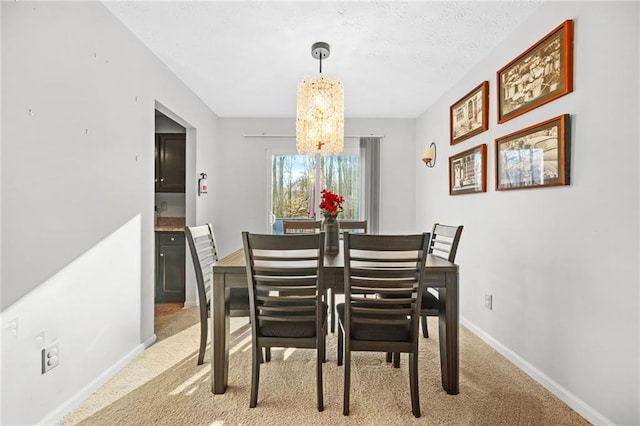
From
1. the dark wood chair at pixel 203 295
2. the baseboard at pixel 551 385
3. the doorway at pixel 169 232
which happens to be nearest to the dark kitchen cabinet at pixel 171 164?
the doorway at pixel 169 232

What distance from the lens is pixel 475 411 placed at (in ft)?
6.22

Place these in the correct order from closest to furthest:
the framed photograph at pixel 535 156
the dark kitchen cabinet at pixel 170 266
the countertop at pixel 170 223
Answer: the framed photograph at pixel 535 156 < the dark kitchen cabinet at pixel 170 266 < the countertop at pixel 170 223

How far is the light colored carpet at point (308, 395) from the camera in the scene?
1.83 metres

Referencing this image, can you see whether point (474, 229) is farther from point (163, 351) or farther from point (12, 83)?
point (12, 83)

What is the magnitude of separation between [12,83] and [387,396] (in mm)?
2510

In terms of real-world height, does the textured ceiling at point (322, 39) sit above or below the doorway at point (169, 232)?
above

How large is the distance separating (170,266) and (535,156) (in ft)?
12.2

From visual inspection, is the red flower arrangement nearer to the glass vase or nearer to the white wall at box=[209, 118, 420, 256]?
the glass vase

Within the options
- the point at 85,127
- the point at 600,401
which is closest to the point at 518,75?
the point at 600,401

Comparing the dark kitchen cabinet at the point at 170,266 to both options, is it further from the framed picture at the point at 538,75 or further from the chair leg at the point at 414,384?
the framed picture at the point at 538,75

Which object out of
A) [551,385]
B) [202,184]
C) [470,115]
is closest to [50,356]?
[202,184]

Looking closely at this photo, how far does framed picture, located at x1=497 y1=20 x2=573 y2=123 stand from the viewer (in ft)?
6.40

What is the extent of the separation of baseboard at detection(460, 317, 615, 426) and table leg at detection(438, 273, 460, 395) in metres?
0.58

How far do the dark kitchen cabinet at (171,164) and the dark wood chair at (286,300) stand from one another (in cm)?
264
